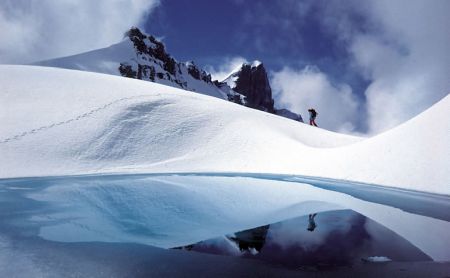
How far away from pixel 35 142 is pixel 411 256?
15.2 m

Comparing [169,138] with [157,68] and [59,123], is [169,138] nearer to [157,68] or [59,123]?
[59,123]

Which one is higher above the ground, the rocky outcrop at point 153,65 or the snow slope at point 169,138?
the rocky outcrop at point 153,65

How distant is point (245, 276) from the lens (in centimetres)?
334

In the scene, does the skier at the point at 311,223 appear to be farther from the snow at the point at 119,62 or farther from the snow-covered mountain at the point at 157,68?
the snow-covered mountain at the point at 157,68

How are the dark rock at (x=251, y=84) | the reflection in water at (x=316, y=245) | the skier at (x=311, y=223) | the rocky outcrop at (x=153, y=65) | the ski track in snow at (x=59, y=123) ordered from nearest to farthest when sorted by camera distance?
1. the reflection in water at (x=316, y=245)
2. the skier at (x=311, y=223)
3. the ski track in snow at (x=59, y=123)
4. the rocky outcrop at (x=153, y=65)
5. the dark rock at (x=251, y=84)

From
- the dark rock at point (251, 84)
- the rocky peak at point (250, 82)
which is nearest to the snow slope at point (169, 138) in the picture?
the rocky peak at point (250, 82)

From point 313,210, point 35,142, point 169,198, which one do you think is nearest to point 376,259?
point 313,210

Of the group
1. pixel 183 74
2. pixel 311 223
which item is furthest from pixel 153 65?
pixel 311 223

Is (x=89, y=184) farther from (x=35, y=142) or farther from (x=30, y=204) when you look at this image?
(x=35, y=142)

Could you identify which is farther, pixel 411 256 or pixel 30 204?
pixel 30 204

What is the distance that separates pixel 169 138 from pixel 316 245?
13.7 m

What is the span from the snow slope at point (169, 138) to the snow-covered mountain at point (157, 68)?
205ft

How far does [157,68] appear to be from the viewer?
129 metres

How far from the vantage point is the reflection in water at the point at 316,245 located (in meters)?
3.99
